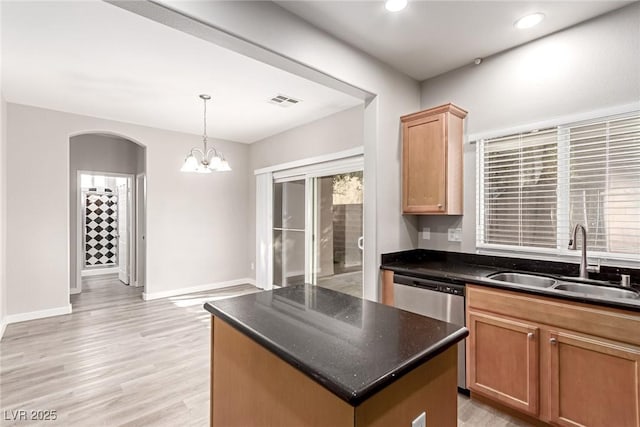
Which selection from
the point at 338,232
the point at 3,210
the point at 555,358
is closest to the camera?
the point at 555,358

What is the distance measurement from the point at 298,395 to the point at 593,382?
5.95ft

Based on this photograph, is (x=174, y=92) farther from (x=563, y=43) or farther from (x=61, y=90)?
(x=563, y=43)

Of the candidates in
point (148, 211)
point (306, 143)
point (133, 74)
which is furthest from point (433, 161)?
point (148, 211)

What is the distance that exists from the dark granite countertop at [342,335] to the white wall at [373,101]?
1182mm

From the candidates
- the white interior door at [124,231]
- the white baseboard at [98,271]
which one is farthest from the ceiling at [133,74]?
the white baseboard at [98,271]

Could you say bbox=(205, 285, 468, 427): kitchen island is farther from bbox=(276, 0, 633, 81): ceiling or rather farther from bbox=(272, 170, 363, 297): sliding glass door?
bbox=(272, 170, 363, 297): sliding glass door

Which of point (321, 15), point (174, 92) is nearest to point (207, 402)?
point (321, 15)

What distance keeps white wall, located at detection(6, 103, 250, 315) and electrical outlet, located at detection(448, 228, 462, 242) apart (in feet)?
14.2

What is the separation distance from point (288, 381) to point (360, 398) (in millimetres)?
384

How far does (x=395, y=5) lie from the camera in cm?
204

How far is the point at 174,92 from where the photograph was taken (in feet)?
11.9

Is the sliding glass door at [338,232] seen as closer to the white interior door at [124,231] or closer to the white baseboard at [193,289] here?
the white baseboard at [193,289]

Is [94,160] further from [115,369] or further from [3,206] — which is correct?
[115,369]

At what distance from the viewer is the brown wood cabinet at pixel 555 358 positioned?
169 centimetres
